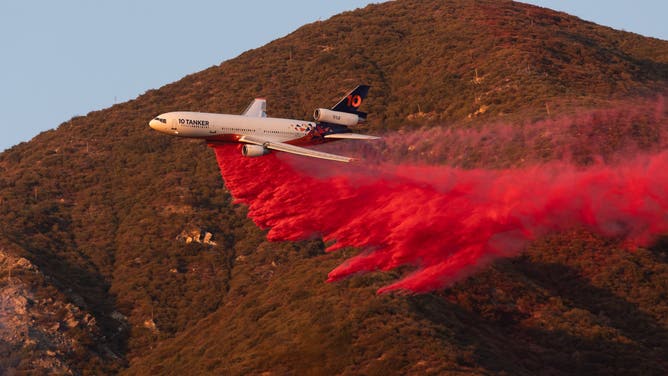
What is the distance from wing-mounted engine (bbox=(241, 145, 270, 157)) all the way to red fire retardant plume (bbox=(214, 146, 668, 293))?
2.58 m

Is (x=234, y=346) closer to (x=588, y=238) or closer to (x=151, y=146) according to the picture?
(x=588, y=238)

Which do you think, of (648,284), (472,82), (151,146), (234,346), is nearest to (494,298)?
(648,284)

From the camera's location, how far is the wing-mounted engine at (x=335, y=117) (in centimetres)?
6919

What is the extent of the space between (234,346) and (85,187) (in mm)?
41285

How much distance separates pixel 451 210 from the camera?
63.4 m

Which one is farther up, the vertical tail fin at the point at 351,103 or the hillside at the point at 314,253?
the vertical tail fin at the point at 351,103

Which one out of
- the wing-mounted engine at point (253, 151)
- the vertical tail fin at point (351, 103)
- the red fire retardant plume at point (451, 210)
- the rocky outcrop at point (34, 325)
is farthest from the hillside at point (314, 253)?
the wing-mounted engine at point (253, 151)

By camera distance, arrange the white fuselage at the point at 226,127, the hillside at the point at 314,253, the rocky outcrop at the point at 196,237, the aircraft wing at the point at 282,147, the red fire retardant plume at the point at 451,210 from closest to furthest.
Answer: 1. the red fire retardant plume at the point at 451,210
2. the aircraft wing at the point at 282,147
3. the white fuselage at the point at 226,127
4. the hillside at the point at 314,253
5. the rocky outcrop at the point at 196,237

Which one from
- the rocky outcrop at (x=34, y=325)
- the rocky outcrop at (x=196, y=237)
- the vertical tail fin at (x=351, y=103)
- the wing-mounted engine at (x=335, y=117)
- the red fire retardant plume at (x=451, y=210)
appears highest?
the vertical tail fin at (x=351, y=103)

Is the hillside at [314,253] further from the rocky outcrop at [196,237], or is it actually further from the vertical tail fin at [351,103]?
the vertical tail fin at [351,103]

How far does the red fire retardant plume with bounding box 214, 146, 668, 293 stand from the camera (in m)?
62.2

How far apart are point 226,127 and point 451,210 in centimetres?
1409

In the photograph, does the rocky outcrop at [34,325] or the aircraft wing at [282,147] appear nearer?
the aircraft wing at [282,147]

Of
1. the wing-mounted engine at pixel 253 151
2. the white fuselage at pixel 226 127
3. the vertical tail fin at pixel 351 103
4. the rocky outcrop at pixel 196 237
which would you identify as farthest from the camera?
the rocky outcrop at pixel 196 237
